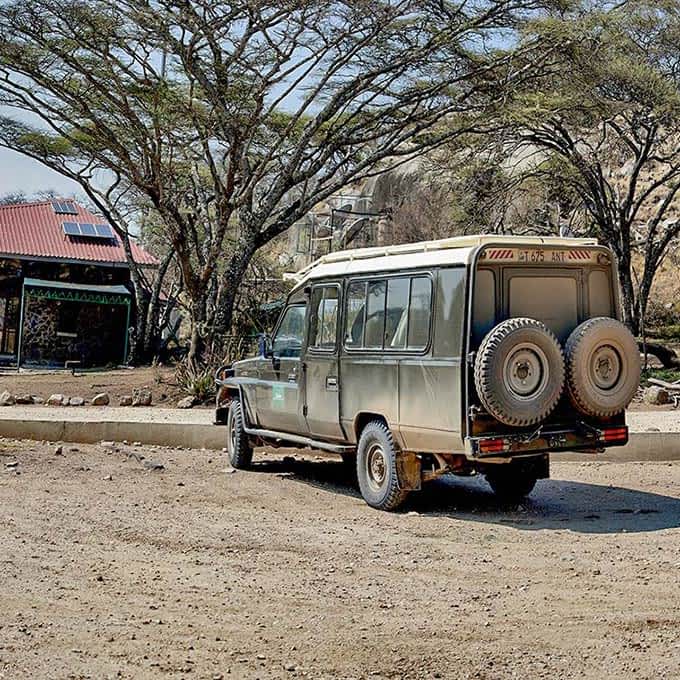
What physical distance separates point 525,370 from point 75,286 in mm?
24756

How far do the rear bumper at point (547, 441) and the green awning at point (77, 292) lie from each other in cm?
2417

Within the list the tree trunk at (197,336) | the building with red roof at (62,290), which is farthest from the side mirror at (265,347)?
the building with red roof at (62,290)

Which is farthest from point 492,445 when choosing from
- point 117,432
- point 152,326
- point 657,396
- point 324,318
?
point 152,326

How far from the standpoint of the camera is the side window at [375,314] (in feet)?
33.3

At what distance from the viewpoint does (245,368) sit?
12.7 meters

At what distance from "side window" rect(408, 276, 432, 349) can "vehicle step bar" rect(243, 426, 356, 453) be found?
153cm

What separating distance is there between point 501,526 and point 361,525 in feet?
3.88

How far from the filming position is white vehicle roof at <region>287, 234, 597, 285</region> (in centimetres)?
935

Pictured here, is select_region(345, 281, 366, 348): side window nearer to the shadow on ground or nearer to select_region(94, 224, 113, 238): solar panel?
the shadow on ground

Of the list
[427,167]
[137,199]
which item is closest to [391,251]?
[427,167]

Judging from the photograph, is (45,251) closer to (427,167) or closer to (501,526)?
(427,167)

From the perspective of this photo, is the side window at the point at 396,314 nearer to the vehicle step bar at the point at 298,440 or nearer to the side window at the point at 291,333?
the vehicle step bar at the point at 298,440

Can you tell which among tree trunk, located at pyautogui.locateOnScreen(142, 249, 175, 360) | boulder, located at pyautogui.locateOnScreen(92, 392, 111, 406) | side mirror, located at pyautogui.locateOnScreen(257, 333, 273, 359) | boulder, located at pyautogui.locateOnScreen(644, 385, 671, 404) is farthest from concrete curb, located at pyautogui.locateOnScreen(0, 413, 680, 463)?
tree trunk, located at pyautogui.locateOnScreen(142, 249, 175, 360)

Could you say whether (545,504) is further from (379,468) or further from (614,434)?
(379,468)
